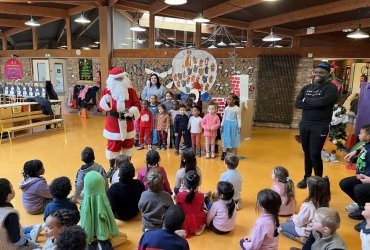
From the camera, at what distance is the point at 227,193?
2688 mm

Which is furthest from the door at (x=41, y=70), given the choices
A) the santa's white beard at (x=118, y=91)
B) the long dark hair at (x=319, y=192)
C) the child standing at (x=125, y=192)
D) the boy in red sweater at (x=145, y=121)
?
the long dark hair at (x=319, y=192)

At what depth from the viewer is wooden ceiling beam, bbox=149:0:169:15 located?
7.77 metres

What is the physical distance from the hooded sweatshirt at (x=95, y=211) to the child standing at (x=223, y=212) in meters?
0.98

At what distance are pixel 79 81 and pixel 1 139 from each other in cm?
437

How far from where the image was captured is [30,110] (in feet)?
22.2

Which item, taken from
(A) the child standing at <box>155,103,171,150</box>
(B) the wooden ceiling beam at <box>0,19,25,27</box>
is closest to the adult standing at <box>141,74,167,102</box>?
(A) the child standing at <box>155,103,171,150</box>

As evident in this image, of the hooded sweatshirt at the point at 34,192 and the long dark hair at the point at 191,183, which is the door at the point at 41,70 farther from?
the long dark hair at the point at 191,183

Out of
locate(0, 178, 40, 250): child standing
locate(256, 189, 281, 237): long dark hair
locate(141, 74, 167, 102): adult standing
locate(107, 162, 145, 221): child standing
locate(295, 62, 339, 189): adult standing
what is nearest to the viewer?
locate(0, 178, 40, 250): child standing

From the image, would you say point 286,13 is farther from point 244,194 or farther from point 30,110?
point 30,110

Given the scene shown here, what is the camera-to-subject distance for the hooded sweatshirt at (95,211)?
236 centimetres

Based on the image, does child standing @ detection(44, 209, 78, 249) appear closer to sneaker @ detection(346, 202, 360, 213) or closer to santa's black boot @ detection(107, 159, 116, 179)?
santa's black boot @ detection(107, 159, 116, 179)

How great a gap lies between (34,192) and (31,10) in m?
8.27

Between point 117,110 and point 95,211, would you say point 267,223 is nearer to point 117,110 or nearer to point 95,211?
point 95,211

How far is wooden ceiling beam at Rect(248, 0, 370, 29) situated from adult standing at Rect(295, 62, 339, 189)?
118 inches
